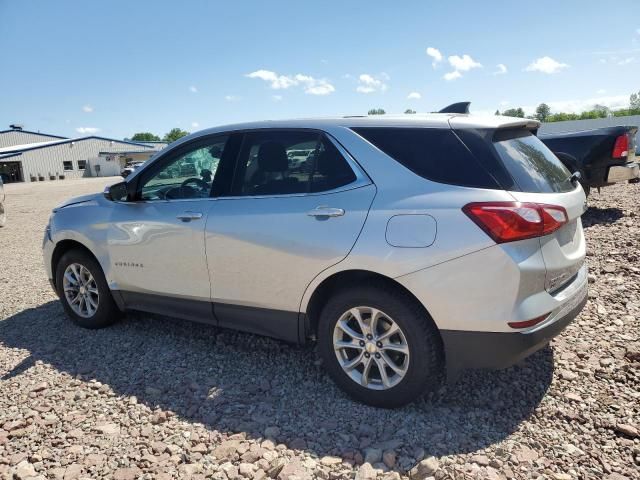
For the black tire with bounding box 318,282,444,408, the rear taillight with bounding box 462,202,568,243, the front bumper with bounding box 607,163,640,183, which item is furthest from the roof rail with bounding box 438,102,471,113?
the front bumper with bounding box 607,163,640,183

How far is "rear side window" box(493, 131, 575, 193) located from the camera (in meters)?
2.75

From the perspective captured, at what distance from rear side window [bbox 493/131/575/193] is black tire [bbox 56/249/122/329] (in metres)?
3.55

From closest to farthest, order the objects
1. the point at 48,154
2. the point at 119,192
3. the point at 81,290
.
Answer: the point at 119,192 < the point at 81,290 < the point at 48,154

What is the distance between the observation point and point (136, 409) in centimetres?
321

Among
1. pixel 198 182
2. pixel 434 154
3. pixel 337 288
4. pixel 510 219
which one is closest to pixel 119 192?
pixel 198 182

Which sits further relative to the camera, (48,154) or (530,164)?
(48,154)

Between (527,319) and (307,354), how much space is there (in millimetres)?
1838

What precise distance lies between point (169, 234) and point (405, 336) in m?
2.03

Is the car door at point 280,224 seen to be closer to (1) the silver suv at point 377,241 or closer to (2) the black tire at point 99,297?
(1) the silver suv at point 377,241

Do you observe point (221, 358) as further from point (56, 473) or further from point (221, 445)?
point (56, 473)

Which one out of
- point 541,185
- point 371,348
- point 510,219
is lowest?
point 371,348

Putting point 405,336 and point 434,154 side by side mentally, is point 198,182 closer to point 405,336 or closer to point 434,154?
point 434,154

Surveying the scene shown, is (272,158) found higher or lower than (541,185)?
higher

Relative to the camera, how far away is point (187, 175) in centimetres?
397
